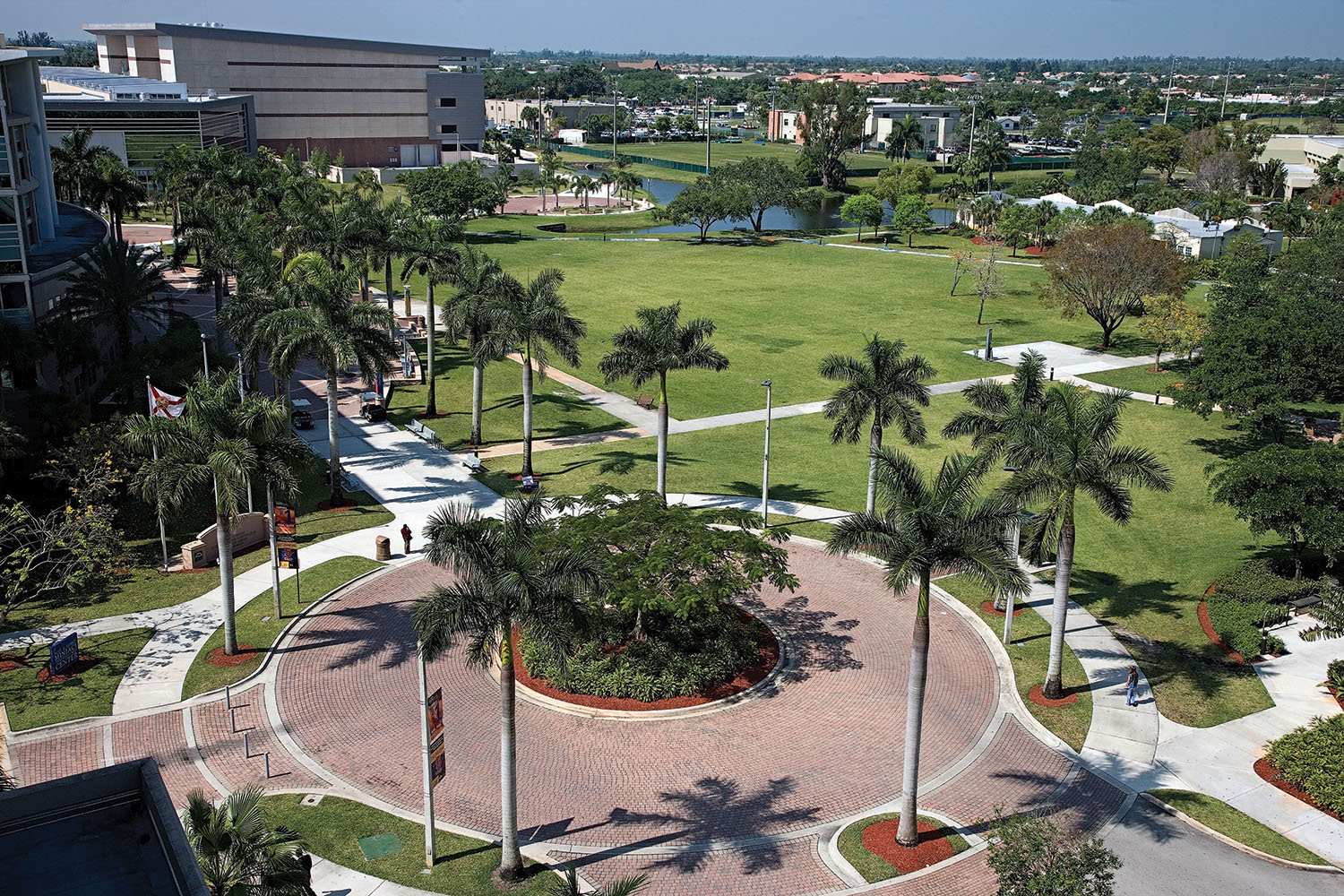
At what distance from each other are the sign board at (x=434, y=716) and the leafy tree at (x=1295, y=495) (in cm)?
2752

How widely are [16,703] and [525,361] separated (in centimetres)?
2293

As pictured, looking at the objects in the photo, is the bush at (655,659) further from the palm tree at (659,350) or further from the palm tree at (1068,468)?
the palm tree at (659,350)

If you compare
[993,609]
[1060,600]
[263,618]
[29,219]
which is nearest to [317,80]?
[29,219]

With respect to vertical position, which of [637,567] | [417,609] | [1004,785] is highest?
[417,609]

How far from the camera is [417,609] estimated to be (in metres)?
21.9

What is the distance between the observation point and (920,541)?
23.3 m

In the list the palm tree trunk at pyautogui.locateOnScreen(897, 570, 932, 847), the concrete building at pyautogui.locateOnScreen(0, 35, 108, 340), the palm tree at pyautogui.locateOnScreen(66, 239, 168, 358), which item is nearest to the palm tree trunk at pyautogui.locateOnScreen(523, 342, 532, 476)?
the palm tree at pyautogui.locateOnScreen(66, 239, 168, 358)

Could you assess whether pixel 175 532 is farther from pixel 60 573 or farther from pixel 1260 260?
pixel 1260 260

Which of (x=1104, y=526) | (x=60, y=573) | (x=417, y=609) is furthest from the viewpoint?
(x=1104, y=526)

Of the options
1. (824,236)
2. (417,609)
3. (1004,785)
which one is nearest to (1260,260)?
(824,236)

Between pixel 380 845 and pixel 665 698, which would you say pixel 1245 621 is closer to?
pixel 665 698

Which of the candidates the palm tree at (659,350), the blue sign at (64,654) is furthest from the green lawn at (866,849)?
the blue sign at (64,654)

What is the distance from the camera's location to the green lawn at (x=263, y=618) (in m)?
30.5

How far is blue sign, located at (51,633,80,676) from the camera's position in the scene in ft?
98.5
